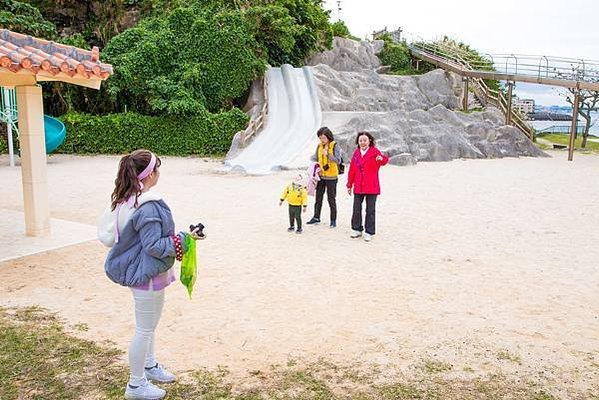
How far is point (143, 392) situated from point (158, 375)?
0.23 meters

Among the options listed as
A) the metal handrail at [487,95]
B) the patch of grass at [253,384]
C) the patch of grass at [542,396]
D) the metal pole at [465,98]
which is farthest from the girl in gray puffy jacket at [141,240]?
the metal pole at [465,98]

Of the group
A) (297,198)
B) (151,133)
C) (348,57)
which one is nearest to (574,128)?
(348,57)

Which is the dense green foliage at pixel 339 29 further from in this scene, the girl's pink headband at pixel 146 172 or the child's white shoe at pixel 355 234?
the girl's pink headband at pixel 146 172

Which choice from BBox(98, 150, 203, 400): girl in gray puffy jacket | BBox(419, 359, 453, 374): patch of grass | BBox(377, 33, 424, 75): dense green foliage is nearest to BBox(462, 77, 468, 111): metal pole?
BBox(377, 33, 424, 75): dense green foliage

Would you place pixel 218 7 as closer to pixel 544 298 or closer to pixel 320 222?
pixel 320 222

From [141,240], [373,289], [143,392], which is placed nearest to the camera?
[141,240]

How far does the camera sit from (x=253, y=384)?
332 centimetres

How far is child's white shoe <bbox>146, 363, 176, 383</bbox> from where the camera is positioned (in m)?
3.27

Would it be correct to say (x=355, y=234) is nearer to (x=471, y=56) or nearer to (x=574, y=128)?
(x=574, y=128)

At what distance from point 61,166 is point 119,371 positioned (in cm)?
1229

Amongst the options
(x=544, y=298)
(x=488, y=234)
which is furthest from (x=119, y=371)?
(x=488, y=234)

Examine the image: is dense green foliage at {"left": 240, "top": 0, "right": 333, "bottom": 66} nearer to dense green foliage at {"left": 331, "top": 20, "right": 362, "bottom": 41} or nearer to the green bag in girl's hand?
dense green foliage at {"left": 331, "top": 20, "right": 362, "bottom": 41}

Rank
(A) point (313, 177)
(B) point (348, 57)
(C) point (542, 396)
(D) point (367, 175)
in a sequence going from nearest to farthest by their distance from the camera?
(C) point (542, 396), (D) point (367, 175), (A) point (313, 177), (B) point (348, 57)

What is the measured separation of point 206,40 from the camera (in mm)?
17672
